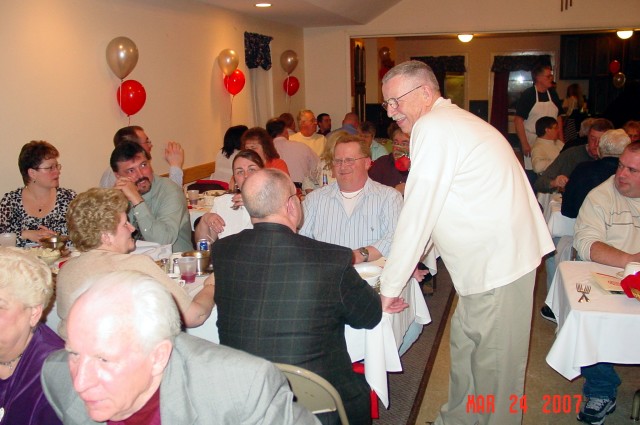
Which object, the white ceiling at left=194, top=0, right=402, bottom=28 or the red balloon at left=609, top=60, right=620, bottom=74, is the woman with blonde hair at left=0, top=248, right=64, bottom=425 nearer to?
the white ceiling at left=194, top=0, right=402, bottom=28

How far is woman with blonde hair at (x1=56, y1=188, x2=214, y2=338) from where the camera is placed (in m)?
2.12

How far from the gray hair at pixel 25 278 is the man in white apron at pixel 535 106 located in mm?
6346

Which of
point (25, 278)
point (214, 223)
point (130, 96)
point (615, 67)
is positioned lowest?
point (214, 223)

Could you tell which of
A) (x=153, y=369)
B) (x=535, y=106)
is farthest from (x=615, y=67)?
(x=153, y=369)

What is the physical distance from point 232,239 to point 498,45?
14.7 metres

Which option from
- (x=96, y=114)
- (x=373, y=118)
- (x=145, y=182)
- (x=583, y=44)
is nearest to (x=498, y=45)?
(x=583, y=44)

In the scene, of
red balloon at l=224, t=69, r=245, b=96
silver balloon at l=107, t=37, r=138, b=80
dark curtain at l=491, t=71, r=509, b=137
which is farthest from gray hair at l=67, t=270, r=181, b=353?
dark curtain at l=491, t=71, r=509, b=137

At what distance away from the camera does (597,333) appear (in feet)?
7.65

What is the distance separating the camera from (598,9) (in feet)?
29.2

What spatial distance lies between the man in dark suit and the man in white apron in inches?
227

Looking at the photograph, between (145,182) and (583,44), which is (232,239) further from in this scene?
(583,44)

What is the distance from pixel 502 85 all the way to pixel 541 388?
13.2m

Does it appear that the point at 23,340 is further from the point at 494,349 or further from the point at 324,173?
the point at 324,173

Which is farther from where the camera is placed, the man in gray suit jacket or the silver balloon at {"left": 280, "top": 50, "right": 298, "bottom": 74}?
the silver balloon at {"left": 280, "top": 50, "right": 298, "bottom": 74}
